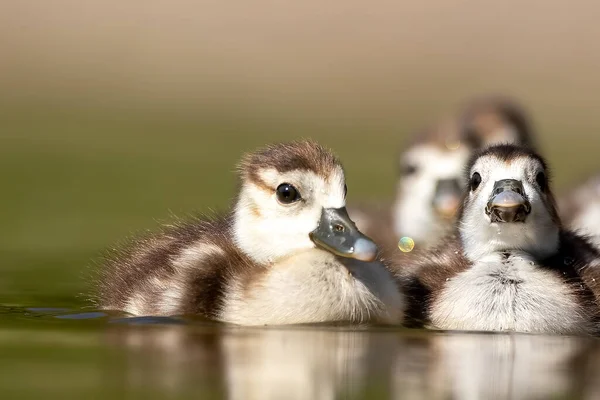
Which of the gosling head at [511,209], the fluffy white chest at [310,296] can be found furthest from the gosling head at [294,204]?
the gosling head at [511,209]

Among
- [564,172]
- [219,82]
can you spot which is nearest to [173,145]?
[564,172]

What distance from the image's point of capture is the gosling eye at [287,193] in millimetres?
7766

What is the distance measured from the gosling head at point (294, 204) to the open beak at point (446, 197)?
344 centimetres

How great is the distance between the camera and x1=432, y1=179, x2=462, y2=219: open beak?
1126 cm

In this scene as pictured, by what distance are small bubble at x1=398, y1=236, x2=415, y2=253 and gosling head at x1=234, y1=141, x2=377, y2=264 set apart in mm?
3121

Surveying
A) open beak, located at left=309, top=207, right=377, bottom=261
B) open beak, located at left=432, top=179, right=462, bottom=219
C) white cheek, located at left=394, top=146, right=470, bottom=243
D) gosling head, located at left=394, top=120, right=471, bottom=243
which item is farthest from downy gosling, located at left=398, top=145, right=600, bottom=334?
white cheek, located at left=394, top=146, right=470, bottom=243

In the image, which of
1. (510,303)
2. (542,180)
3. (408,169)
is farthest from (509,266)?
(408,169)

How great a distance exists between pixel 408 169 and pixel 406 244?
1.14 metres

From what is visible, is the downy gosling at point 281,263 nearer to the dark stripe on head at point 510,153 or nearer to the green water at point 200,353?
the green water at point 200,353

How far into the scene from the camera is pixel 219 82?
1257 inches

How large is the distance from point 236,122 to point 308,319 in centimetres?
1817

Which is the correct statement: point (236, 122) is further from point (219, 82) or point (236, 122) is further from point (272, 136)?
point (219, 82)

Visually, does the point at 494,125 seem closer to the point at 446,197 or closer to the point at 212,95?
the point at 446,197

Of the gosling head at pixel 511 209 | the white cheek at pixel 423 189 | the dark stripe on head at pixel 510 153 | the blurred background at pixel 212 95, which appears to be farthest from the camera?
the blurred background at pixel 212 95
